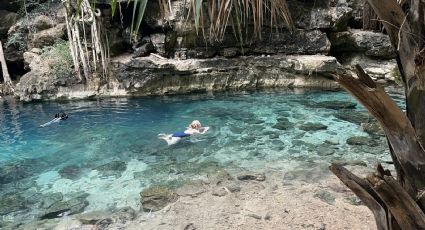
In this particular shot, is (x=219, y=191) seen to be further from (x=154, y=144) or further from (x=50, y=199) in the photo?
(x=154, y=144)

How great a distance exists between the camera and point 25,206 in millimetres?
4855

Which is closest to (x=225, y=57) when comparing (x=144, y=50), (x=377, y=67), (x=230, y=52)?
(x=230, y=52)

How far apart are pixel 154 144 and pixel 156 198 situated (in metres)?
2.74

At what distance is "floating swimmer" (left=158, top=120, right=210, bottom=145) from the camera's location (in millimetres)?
7182

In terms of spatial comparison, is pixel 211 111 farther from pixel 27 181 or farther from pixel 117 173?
pixel 27 181

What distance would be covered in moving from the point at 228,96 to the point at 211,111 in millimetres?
1605

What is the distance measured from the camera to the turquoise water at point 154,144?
17.7ft

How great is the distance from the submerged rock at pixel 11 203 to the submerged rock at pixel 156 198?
1.64 m

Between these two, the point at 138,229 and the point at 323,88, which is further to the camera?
the point at 323,88

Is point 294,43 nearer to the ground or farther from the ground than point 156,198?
farther from the ground

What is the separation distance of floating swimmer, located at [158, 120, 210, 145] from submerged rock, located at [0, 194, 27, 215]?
9.07ft

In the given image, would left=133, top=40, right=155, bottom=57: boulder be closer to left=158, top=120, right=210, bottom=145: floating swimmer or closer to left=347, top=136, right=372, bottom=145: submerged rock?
left=158, top=120, right=210, bottom=145: floating swimmer

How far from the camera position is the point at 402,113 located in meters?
1.46

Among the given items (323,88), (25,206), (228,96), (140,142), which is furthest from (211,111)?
(25,206)
